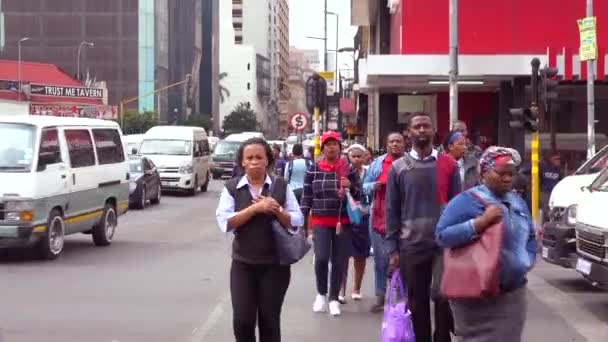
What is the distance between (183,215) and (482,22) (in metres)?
9.52

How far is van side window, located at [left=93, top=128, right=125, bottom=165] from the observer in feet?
48.1

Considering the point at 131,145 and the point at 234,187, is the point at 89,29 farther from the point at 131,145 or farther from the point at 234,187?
the point at 234,187

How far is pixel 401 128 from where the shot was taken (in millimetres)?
30078

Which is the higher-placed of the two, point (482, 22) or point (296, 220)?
point (482, 22)

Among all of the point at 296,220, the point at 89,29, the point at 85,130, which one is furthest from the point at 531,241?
the point at 89,29

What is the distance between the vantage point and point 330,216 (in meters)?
9.00

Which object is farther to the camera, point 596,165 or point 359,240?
point 596,165

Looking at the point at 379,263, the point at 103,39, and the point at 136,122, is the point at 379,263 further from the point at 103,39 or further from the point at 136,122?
the point at 103,39

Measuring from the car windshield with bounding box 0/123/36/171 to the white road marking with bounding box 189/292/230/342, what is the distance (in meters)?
4.27

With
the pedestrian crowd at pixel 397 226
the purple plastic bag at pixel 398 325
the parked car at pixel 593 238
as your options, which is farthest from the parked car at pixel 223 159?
the purple plastic bag at pixel 398 325

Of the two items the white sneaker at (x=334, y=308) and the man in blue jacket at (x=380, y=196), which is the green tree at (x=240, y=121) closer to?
the man in blue jacket at (x=380, y=196)

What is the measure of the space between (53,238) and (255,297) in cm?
796

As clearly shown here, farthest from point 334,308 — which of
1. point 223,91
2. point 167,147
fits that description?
point 223,91

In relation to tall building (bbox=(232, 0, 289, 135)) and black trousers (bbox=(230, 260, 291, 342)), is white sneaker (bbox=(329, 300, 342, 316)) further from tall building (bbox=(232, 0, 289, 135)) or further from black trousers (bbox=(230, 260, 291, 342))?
tall building (bbox=(232, 0, 289, 135))
